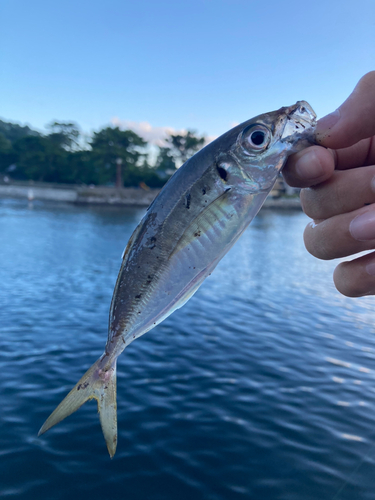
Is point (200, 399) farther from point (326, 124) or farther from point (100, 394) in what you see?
point (326, 124)

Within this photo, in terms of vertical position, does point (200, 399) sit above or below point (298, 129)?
below

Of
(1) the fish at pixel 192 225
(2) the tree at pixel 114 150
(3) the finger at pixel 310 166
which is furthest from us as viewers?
(2) the tree at pixel 114 150

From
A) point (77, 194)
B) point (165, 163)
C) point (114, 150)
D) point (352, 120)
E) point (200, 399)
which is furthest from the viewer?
point (165, 163)

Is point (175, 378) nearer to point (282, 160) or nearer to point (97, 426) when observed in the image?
point (97, 426)

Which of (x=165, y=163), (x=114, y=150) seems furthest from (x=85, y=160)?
(x=165, y=163)

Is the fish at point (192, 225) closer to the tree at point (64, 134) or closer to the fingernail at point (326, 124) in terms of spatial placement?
the fingernail at point (326, 124)

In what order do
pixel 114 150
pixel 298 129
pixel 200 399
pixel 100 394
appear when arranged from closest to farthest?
pixel 298 129, pixel 100 394, pixel 200 399, pixel 114 150

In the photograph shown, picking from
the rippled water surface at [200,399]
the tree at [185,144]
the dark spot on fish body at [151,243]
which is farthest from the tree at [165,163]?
the dark spot on fish body at [151,243]

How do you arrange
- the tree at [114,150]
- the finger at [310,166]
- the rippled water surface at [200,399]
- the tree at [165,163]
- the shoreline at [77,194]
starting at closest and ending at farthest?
1. the finger at [310,166]
2. the rippled water surface at [200,399]
3. the shoreline at [77,194]
4. the tree at [114,150]
5. the tree at [165,163]
